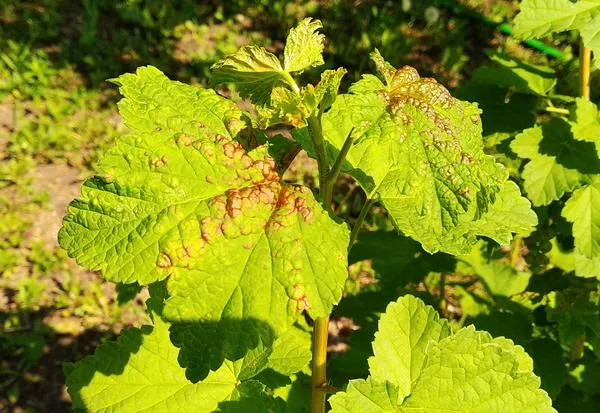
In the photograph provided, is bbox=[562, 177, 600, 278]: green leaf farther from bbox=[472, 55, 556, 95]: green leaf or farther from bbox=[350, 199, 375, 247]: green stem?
bbox=[350, 199, 375, 247]: green stem

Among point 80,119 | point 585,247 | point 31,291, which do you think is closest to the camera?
point 585,247

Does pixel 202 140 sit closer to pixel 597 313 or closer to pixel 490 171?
pixel 490 171

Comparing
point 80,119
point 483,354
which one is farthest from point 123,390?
point 80,119

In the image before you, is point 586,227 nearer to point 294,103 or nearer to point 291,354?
point 291,354

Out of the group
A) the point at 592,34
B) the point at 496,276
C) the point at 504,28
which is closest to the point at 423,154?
the point at 592,34

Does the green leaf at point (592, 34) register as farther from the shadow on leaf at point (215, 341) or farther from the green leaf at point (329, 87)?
the shadow on leaf at point (215, 341)
